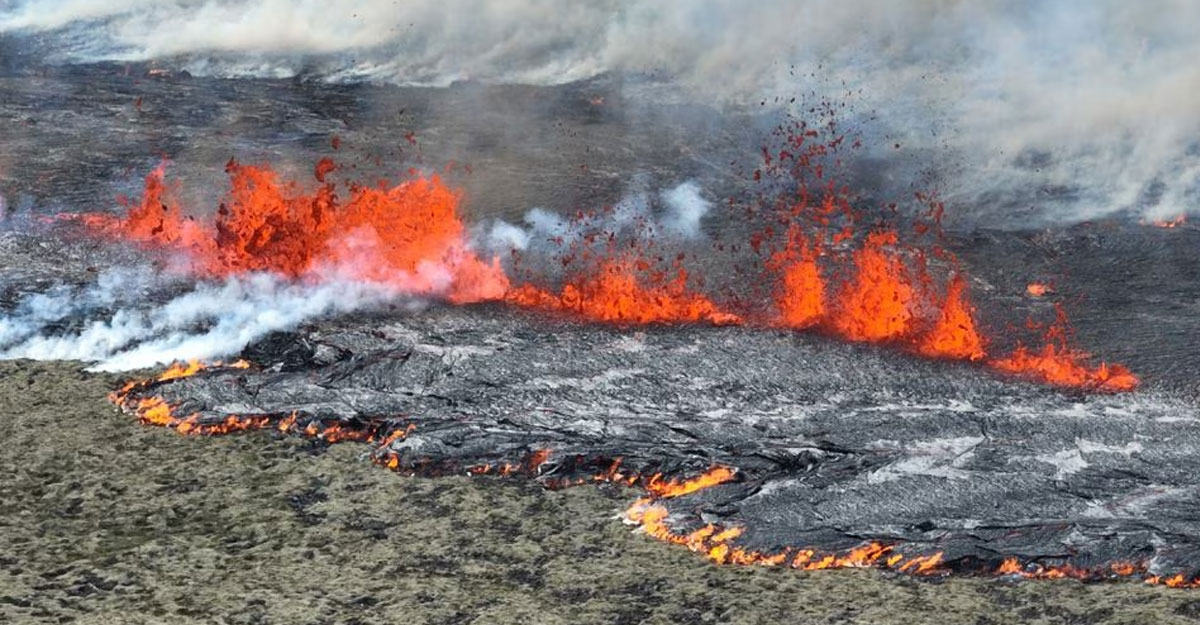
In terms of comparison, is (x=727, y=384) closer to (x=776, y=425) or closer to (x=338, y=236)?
(x=776, y=425)

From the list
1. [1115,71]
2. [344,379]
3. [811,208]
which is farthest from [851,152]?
[344,379]

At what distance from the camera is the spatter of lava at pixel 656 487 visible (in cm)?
718

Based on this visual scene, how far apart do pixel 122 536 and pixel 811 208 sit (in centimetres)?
771

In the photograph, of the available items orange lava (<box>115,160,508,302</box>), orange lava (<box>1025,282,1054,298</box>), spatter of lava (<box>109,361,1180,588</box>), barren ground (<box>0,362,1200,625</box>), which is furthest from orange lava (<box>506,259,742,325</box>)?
barren ground (<box>0,362,1200,625</box>)

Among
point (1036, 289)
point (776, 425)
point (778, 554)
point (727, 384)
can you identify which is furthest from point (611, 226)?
point (778, 554)

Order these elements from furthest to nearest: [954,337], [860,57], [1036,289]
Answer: [860,57], [1036,289], [954,337]

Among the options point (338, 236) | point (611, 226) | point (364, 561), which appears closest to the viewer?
point (364, 561)

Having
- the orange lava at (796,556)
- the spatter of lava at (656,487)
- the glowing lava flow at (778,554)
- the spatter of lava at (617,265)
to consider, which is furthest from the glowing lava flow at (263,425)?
the spatter of lava at (617,265)

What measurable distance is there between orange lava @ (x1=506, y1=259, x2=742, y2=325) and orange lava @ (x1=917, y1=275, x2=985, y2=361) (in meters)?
1.44

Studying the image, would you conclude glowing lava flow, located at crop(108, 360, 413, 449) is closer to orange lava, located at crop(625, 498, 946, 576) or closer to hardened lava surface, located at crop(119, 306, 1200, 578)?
hardened lava surface, located at crop(119, 306, 1200, 578)

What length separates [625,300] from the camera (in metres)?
10.8

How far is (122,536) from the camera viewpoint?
24.1ft

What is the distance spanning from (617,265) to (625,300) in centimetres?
82

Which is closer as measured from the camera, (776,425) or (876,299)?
(776,425)
